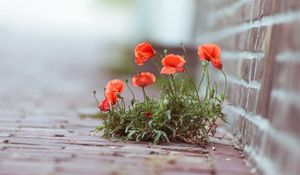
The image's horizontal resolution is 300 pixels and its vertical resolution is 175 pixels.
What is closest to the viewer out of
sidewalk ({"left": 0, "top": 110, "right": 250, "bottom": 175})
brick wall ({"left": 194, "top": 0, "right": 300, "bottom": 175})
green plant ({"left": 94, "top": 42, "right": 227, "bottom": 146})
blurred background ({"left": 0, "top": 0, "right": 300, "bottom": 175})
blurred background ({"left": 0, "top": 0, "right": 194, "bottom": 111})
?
brick wall ({"left": 194, "top": 0, "right": 300, "bottom": 175})

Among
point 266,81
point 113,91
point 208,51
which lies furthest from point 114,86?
point 266,81

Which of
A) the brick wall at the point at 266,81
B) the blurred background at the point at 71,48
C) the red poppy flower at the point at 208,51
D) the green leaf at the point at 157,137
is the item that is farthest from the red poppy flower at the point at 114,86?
the blurred background at the point at 71,48

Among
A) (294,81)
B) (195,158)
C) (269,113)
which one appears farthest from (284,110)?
(195,158)

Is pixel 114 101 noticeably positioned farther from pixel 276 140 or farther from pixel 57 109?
pixel 57 109

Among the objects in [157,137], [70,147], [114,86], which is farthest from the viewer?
[114,86]

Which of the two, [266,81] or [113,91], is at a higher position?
[266,81]

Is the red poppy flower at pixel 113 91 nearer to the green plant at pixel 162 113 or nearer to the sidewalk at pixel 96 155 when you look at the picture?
the green plant at pixel 162 113

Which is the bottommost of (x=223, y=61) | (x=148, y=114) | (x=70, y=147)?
(x=70, y=147)

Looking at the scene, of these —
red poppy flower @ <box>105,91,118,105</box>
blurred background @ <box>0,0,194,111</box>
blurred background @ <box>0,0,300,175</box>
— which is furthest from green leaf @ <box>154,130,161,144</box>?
blurred background @ <box>0,0,194,111</box>

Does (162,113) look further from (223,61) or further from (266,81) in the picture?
(223,61)

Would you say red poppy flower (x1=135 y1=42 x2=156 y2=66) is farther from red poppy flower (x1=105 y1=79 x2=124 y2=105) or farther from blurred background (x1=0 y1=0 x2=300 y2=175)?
blurred background (x1=0 y1=0 x2=300 y2=175)
